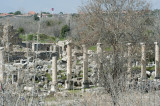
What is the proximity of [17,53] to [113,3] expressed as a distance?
387 inches

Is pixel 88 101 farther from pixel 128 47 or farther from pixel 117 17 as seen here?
pixel 117 17

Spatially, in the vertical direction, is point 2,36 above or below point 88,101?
above

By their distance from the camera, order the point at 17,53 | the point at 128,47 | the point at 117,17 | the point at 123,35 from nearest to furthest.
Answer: the point at 128,47
the point at 123,35
the point at 117,17
the point at 17,53

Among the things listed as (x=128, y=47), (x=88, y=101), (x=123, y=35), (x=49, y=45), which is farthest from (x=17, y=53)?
(x=88, y=101)

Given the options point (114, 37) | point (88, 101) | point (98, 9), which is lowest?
point (88, 101)

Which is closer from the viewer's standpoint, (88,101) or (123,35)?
(88,101)

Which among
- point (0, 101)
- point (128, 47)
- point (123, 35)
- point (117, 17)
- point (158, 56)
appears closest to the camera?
point (0, 101)

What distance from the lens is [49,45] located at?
121 ft

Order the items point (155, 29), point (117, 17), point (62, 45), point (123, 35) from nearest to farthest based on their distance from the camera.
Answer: point (123, 35), point (117, 17), point (155, 29), point (62, 45)

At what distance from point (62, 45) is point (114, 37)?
15.2 meters

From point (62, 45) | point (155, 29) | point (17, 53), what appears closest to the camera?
point (17, 53)

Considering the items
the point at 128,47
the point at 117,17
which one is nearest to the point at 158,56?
the point at 128,47

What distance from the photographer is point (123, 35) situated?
22516mm

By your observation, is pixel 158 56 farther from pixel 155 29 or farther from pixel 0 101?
pixel 0 101
